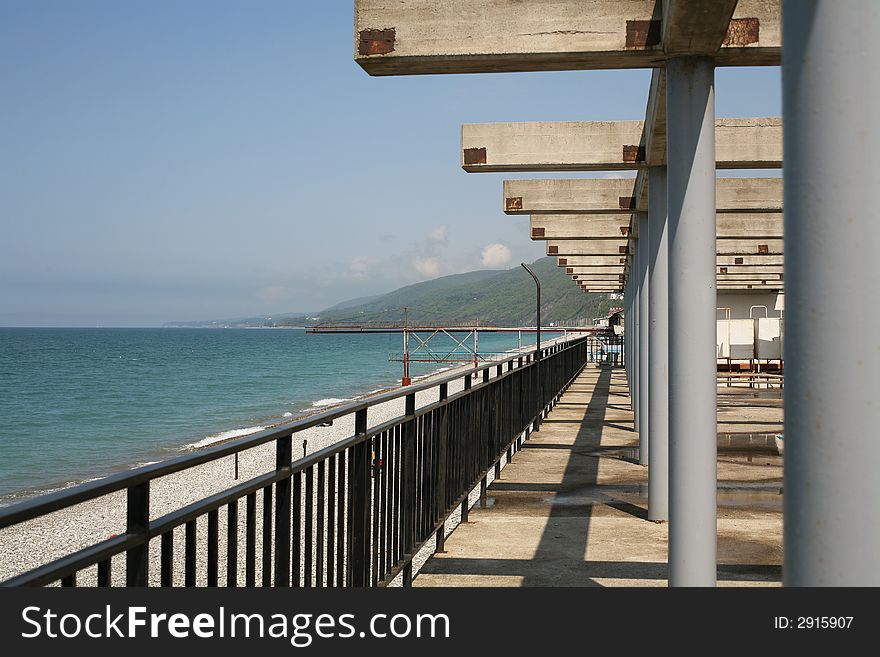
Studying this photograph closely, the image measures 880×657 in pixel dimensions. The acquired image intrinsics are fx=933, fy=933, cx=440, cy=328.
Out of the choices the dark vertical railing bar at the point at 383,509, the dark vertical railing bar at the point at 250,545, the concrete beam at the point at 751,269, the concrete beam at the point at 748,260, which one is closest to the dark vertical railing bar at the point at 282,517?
the dark vertical railing bar at the point at 250,545

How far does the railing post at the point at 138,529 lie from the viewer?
92.0 inches

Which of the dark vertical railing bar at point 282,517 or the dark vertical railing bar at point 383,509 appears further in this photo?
the dark vertical railing bar at point 383,509

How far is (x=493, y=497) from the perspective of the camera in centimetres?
848

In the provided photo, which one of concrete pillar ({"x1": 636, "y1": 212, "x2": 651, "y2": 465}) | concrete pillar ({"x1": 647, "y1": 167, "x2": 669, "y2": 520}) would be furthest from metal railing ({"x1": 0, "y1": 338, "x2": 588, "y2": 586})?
concrete pillar ({"x1": 636, "y1": 212, "x2": 651, "y2": 465})

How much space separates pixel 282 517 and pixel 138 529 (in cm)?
105

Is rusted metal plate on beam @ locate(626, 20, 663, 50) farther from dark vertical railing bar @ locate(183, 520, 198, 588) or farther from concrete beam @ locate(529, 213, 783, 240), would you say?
concrete beam @ locate(529, 213, 783, 240)

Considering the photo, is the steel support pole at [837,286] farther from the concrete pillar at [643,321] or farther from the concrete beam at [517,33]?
the concrete pillar at [643,321]

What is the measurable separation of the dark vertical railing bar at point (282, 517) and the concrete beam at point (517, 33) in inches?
104

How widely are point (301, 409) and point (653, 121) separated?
4499cm

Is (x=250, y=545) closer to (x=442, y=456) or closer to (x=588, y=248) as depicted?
(x=442, y=456)

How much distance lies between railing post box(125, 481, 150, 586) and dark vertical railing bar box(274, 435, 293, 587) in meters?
1.00

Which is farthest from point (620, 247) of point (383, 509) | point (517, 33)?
point (383, 509)
